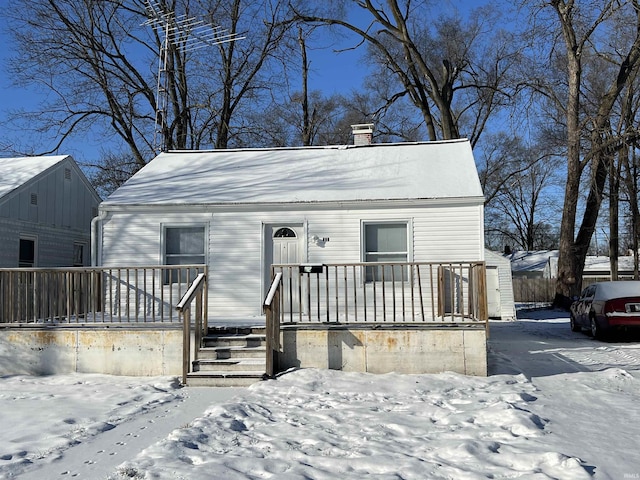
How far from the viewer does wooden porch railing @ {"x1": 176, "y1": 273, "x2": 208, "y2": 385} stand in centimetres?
794

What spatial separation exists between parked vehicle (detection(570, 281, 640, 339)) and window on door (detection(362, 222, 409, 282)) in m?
5.02

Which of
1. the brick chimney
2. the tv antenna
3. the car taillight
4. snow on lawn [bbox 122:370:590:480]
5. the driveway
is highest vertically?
the tv antenna

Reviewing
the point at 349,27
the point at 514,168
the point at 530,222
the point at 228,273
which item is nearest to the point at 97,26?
the point at 349,27

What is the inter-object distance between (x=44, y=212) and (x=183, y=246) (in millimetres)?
4266

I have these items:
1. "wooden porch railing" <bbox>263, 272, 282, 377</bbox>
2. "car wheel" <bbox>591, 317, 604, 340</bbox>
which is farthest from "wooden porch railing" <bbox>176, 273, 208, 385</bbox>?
"car wheel" <bbox>591, 317, 604, 340</bbox>

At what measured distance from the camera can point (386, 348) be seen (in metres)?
8.35

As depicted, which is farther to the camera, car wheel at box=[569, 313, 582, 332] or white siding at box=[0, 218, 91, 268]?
car wheel at box=[569, 313, 582, 332]

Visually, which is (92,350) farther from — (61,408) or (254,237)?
(254,237)

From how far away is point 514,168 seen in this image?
38.3 m

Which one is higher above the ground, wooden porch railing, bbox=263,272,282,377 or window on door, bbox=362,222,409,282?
window on door, bbox=362,222,409,282

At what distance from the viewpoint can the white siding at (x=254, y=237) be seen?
10633 mm

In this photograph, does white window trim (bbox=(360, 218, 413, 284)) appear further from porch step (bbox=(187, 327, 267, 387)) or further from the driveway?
porch step (bbox=(187, 327, 267, 387))

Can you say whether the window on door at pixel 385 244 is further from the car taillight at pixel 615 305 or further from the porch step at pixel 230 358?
the car taillight at pixel 615 305

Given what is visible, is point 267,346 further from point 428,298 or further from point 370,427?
point 428,298
